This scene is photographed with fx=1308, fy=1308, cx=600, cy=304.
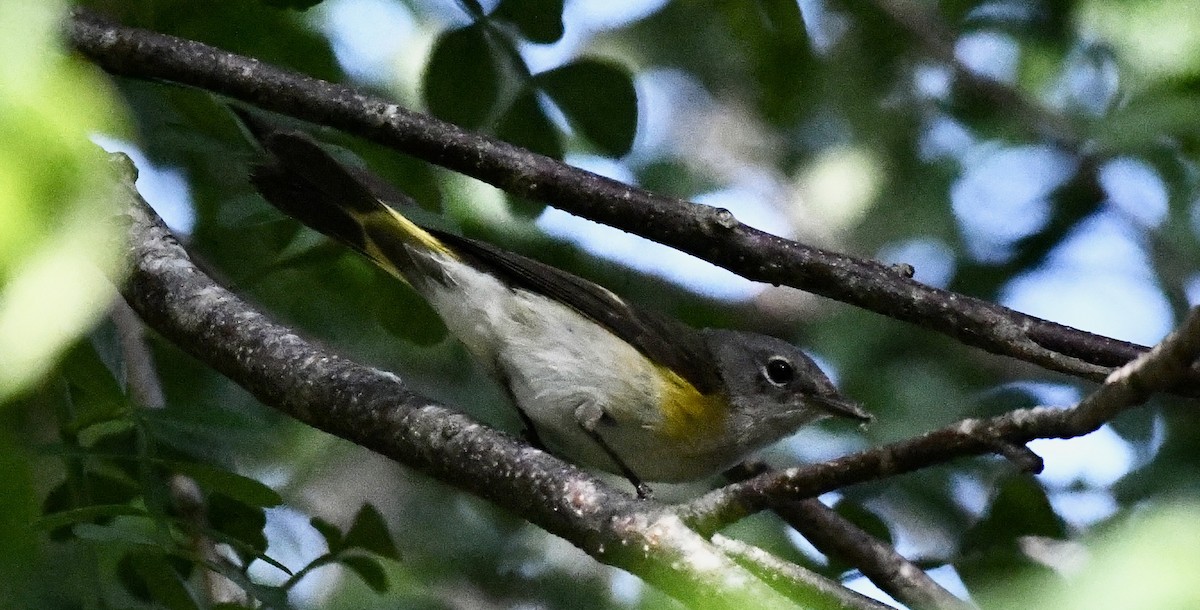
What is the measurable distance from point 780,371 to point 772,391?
9 centimetres

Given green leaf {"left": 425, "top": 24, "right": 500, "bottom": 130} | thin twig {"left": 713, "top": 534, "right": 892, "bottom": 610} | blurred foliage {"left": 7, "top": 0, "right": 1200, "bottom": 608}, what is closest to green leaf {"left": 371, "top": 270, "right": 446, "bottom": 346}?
blurred foliage {"left": 7, "top": 0, "right": 1200, "bottom": 608}

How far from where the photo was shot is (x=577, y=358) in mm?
3705

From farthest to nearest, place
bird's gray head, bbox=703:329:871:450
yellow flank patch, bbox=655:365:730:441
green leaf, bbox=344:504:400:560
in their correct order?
1. bird's gray head, bbox=703:329:871:450
2. yellow flank patch, bbox=655:365:730:441
3. green leaf, bbox=344:504:400:560

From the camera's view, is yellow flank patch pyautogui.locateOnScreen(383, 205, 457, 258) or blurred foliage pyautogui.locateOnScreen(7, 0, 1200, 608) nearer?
blurred foliage pyautogui.locateOnScreen(7, 0, 1200, 608)

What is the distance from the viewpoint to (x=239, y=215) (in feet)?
9.26

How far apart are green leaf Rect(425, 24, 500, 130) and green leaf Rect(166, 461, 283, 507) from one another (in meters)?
1.24

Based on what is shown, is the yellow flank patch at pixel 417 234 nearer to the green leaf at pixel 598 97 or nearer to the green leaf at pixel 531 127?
the green leaf at pixel 531 127

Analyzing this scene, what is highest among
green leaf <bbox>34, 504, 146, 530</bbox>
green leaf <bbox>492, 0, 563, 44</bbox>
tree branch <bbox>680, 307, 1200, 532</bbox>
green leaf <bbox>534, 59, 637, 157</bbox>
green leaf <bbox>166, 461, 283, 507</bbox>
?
green leaf <bbox>534, 59, 637, 157</bbox>

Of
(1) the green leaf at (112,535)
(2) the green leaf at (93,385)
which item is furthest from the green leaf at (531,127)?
(1) the green leaf at (112,535)

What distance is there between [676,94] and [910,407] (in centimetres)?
400

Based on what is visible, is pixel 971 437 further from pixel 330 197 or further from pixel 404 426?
pixel 330 197

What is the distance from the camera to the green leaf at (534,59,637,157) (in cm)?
310

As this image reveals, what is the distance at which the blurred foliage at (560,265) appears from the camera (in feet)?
2.37

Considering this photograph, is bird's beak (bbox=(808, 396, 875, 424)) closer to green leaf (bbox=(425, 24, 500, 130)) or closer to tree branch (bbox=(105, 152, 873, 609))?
green leaf (bbox=(425, 24, 500, 130))
